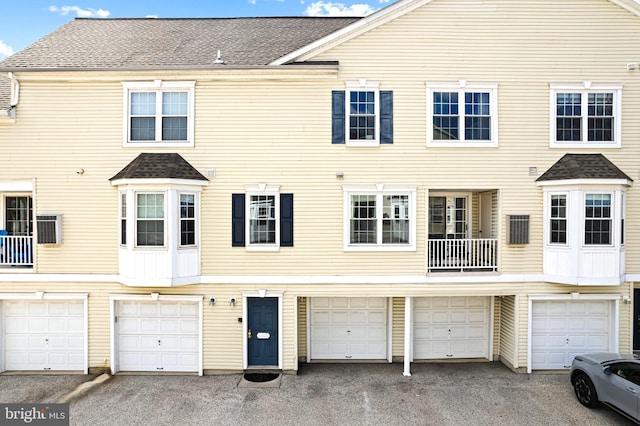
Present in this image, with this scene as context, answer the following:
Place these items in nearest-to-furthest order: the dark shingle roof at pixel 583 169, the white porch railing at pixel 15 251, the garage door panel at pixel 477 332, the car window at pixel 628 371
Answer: the car window at pixel 628 371 → the dark shingle roof at pixel 583 169 → the white porch railing at pixel 15 251 → the garage door panel at pixel 477 332

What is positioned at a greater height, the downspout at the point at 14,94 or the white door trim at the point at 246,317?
the downspout at the point at 14,94

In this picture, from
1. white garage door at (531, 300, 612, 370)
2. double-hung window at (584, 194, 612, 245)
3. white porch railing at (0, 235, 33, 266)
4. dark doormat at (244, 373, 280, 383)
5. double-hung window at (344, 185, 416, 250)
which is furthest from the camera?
white garage door at (531, 300, 612, 370)

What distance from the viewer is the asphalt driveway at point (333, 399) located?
816cm

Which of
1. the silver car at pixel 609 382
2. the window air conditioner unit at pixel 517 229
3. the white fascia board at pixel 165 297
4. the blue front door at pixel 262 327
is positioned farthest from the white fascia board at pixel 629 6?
the white fascia board at pixel 165 297

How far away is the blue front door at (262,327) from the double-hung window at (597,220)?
926 centimetres

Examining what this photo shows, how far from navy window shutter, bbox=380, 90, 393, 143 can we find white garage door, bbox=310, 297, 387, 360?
5.29 meters

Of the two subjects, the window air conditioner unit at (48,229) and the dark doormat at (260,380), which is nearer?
the dark doormat at (260,380)

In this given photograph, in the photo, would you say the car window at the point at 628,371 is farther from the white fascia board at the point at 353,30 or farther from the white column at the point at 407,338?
the white fascia board at the point at 353,30

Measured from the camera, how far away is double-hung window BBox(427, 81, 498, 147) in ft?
33.3

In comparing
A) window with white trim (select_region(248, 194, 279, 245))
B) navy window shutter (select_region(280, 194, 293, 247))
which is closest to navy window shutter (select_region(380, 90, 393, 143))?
navy window shutter (select_region(280, 194, 293, 247))

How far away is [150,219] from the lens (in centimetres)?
961

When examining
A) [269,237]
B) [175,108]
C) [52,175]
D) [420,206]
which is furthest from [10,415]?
[420,206]

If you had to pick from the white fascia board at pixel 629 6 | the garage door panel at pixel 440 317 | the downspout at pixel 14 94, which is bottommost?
the garage door panel at pixel 440 317

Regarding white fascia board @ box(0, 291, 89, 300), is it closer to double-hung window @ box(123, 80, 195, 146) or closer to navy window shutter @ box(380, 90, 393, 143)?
double-hung window @ box(123, 80, 195, 146)
